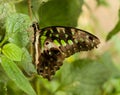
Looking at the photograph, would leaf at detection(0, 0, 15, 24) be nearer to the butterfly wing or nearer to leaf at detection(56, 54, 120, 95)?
the butterfly wing

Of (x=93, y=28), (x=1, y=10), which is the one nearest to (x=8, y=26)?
(x=1, y=10)

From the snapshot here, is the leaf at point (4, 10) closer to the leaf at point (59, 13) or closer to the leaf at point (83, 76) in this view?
the leaf at point (59, 13)

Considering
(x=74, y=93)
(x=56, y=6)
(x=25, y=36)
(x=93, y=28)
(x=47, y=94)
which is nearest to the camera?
(x=25, y=36)

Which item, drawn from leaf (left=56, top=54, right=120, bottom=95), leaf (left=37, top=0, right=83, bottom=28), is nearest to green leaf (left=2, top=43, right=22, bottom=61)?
leaf (left=37, top=0, right=83, bottom=28)

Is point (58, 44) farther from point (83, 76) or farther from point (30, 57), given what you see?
point (83, 76)

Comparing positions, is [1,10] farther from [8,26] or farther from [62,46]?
[62,46]
